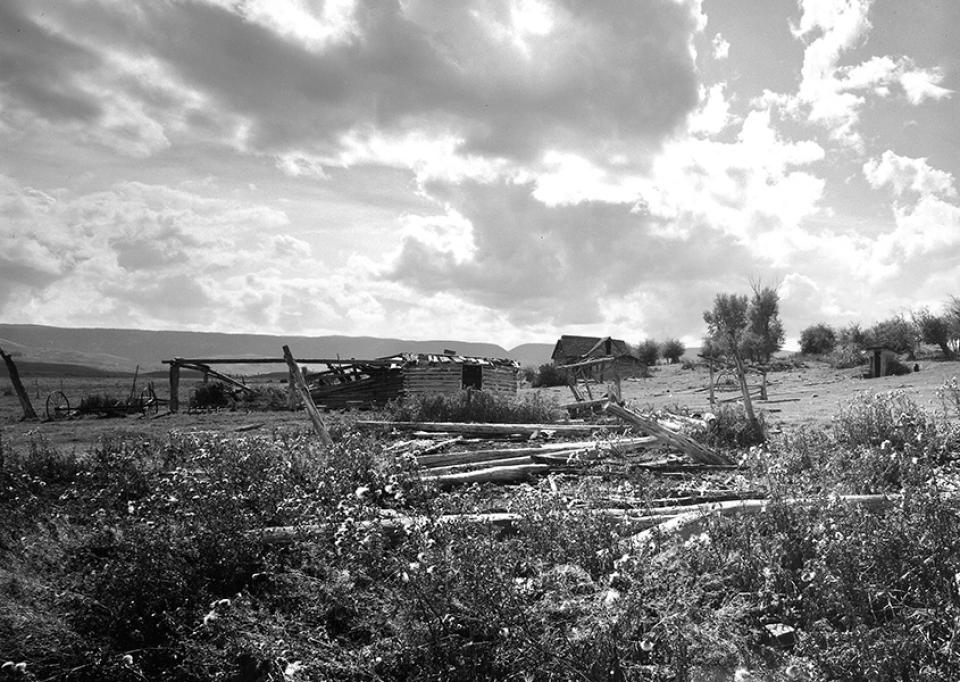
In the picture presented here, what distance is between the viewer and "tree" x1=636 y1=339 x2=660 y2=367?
68044 mm

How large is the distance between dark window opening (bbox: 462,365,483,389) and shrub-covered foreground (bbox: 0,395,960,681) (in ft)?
71.8

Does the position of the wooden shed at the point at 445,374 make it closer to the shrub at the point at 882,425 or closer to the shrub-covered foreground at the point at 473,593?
the shrub at the point at 882,425

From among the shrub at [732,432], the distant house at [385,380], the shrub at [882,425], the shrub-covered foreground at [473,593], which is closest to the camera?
the shrub-covered foreground at [473,593]

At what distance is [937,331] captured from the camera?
42.2 meters

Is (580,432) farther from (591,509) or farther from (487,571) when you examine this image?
(487,571)

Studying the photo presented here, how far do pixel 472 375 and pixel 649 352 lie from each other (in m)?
43.2

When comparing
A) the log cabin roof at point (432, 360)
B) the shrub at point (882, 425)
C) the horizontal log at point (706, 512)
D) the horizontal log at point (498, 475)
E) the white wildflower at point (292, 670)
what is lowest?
the white wildflower at point (292, 670)

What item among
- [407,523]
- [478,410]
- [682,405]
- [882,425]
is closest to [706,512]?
[407,523]

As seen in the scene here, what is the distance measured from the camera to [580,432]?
1284 centimetres

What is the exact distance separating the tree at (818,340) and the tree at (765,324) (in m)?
2.20

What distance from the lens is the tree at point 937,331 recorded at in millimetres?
41878

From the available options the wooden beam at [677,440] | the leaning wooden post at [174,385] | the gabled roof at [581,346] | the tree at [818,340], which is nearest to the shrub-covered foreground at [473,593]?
the wooden beam at [677,440]

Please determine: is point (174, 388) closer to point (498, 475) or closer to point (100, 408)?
point (100, 408)

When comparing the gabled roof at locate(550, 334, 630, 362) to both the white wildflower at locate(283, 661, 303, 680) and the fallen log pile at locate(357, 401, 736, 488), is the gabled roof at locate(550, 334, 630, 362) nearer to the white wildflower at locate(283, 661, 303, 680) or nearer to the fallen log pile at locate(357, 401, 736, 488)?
the fallen log pile at locate(357, 401, 736, 488)
